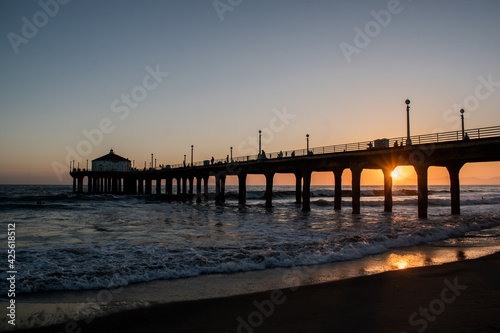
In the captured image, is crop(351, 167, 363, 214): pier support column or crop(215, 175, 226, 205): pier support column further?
crop(215, 175, 226, 205): pier support column

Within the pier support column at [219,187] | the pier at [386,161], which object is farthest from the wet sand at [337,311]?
→ the pier support column at [219,187]

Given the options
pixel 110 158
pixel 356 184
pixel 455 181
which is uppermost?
pixel 110 158

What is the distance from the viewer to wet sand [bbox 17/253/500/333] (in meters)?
6.10

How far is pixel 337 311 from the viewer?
6906mm

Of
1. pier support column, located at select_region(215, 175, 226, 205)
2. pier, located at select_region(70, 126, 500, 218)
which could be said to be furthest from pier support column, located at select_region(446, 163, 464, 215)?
pier support column, located at select_region(215, 175, 226, 205)

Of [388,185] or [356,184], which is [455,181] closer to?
[388,185]

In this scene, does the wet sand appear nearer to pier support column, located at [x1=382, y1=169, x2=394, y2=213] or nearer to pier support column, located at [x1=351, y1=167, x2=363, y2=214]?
pier support column, located at [x1=351, y1=167, x2=363, y2=214]

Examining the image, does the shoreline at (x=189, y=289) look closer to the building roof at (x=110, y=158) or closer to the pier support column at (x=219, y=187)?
the pier support column at (x=219, y=187)

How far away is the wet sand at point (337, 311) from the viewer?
6.10 meters

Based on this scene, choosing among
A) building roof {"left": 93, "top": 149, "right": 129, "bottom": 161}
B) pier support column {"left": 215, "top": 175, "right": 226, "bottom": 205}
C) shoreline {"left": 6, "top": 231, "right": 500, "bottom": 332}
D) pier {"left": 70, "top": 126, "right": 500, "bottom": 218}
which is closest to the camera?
shoreline {"left": 6, "top": 231, "right": 500, "bottom": 332}

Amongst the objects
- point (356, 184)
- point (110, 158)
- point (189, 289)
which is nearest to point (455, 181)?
point (356, 184)

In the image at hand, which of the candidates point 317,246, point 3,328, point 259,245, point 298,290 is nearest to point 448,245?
point 317,246

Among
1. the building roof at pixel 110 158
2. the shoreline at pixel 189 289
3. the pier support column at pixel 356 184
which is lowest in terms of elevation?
the shoreline at pixel 189 289

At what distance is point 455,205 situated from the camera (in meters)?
35.6
